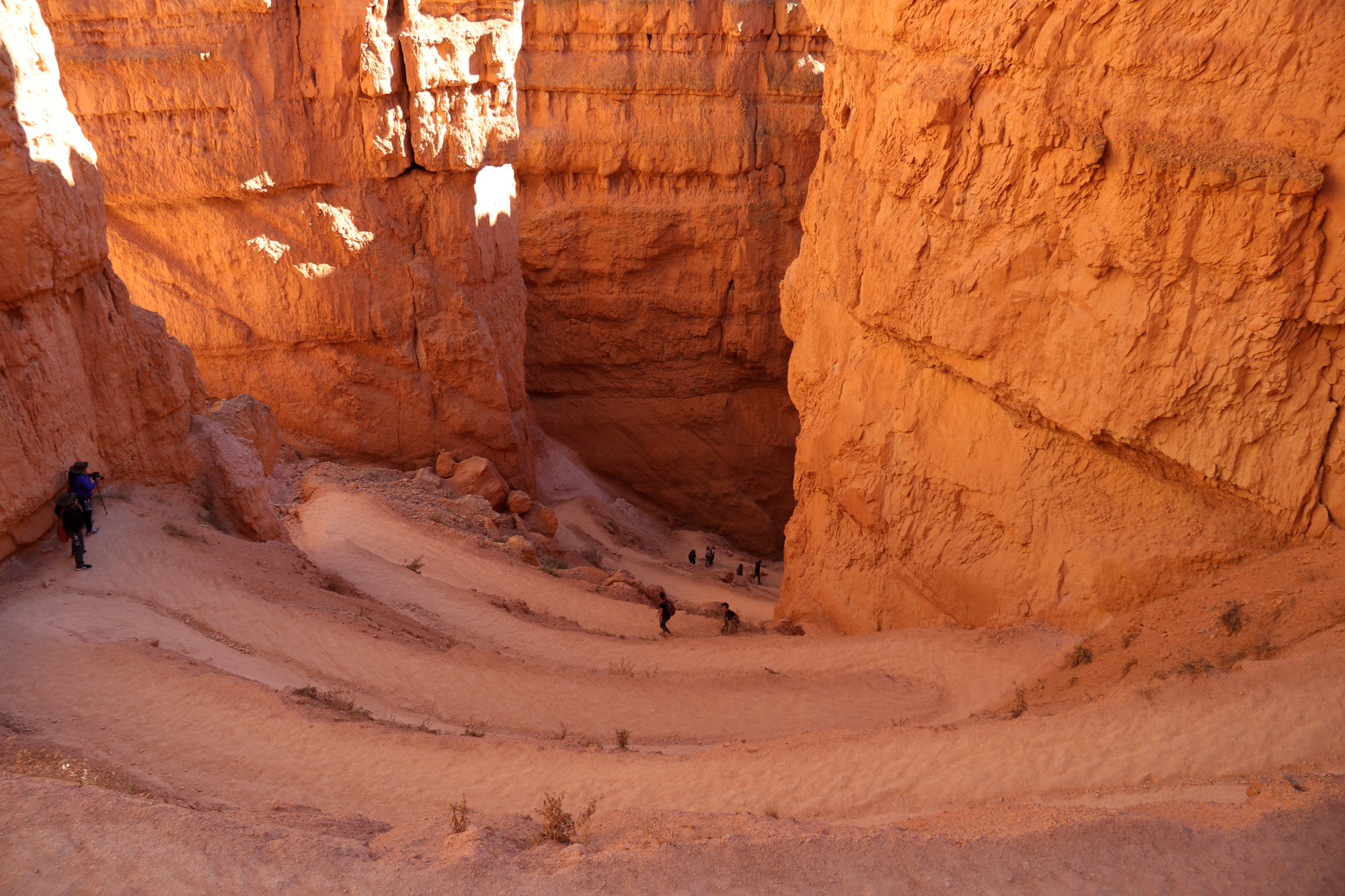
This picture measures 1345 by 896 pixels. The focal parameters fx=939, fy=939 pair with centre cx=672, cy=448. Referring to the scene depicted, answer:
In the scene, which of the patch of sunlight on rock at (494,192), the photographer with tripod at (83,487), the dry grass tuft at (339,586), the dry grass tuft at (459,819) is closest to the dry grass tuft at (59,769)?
the dry grass tuft at (459,819)

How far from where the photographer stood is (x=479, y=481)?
18.0 meters

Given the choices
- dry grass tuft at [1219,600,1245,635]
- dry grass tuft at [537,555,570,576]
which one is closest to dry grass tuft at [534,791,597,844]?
dry grass tuft at [1219,600,1245,635]

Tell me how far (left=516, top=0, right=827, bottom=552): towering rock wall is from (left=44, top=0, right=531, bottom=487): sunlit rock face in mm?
5398

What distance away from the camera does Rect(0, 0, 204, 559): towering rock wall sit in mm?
8391

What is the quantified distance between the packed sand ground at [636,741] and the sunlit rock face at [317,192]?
20.9ft

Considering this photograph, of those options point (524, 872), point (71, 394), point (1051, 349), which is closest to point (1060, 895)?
point (524, 872)

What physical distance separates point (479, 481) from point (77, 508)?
925 centimetres

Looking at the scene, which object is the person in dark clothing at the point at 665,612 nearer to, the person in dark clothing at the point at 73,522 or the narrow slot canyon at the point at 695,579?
the narrow slot canyon at the point at 695,579

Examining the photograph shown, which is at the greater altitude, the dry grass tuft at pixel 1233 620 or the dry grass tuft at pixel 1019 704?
the dry grass tuft at pixel 1233 620

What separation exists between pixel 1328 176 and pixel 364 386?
15.0 meters

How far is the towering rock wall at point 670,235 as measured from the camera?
23.2m

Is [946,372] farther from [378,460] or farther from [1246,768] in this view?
[378,460]

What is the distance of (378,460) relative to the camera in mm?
18016

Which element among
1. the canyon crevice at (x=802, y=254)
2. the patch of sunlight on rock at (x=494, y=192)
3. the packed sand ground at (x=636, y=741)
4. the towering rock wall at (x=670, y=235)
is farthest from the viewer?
the towering rock wall at (x=670, y=235)
